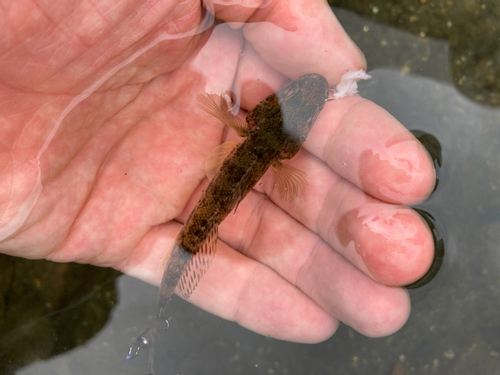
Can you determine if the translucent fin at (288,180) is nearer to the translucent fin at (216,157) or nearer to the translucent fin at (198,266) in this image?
the translucent fin at (216,157)

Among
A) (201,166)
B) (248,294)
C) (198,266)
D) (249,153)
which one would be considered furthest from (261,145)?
(248,294)

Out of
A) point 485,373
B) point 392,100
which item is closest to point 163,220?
point 392,100

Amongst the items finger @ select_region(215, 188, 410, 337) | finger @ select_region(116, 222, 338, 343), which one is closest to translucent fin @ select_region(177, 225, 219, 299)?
finger @ select_region(116, 222, 338, 343)

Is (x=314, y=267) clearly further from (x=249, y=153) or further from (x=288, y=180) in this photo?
(x=249, y=153)

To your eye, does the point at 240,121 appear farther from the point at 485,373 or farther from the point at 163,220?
the point at 485,373

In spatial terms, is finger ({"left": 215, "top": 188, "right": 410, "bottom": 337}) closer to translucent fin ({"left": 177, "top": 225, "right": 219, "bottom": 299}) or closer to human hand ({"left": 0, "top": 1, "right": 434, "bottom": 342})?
human hand ({"left": 0, "top": 1, "right": 434, "bottom": 342})

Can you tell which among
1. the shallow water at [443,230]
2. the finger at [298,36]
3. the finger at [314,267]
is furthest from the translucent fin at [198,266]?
the finger at [298,36]

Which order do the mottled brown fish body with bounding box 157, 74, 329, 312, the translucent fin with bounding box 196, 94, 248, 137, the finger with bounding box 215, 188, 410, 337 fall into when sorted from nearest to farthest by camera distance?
the mottled brown fish body with bounding box 157, 74, 329, 312 < the translucent fin with bounding box 196, 94, 248, 137 < the finger with bounding box 215, 188, 410, 337
